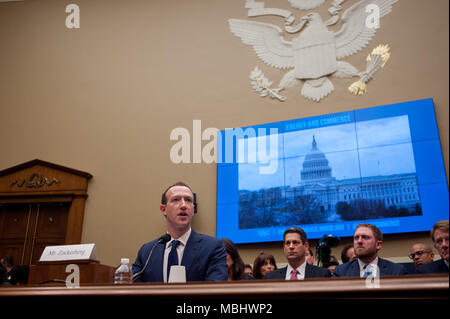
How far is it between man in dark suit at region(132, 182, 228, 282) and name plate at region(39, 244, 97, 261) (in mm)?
554

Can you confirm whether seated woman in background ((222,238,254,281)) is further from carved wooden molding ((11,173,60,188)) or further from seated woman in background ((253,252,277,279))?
carved wooden molding ((11,173,60,188))

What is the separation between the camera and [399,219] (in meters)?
4.95

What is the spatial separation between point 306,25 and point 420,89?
1.84m

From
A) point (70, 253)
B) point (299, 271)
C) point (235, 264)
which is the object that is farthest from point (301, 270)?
point (70, 253)

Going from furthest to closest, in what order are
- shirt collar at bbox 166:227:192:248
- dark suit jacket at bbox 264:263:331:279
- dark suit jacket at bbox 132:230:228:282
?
1. dark suit jacket at bbox 264:263:331:279
2. shirt collar at bbox 166:227:192:248
3. dark suit jacket at bbox 132:230:228:282

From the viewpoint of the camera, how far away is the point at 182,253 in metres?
2.41

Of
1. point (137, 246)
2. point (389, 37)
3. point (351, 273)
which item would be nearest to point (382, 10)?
point (389, 37)

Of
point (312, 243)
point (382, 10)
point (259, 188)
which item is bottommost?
point (312, 243)

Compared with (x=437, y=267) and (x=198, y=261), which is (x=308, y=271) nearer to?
(x=198, y=261)

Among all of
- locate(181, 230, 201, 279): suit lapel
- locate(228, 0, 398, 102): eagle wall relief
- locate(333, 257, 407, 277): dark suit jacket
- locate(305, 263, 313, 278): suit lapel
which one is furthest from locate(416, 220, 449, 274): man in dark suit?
locate(228, 0, 398, 102): eagle wall relief

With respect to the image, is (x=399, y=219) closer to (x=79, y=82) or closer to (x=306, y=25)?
(x=306, y=25)

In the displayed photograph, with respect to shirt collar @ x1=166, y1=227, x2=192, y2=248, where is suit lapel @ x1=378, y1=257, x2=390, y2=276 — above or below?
below

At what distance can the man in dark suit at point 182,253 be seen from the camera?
232 centimetres

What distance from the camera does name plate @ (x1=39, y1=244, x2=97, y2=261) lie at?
9.48 ft
